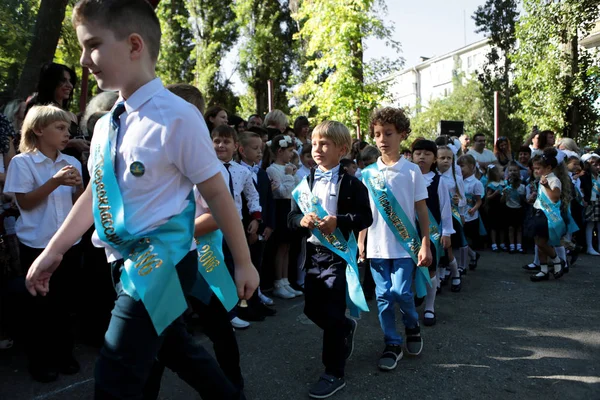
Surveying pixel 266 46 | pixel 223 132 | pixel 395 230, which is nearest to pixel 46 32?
pixel 223 132

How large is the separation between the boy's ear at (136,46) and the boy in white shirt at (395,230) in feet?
8.02

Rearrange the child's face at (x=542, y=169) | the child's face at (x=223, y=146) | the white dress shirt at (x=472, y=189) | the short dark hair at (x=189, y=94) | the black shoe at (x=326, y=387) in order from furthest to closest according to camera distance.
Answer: the white dress shirt at (x=472, y=189), the child's face at (x=542, y=169), the child's face at (x=223, y=146), the black shoe at (x=326, y=387), the short dark hair at (x=189, y=94)

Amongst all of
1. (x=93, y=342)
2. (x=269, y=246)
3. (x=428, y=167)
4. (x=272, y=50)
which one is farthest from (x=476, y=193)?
(x=272, y=50)

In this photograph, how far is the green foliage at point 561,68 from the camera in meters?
13.6

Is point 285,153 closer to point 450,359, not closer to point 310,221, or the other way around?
point 310,221

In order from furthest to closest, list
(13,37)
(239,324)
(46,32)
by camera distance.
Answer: (13,37)
(46,32)
(239,324)

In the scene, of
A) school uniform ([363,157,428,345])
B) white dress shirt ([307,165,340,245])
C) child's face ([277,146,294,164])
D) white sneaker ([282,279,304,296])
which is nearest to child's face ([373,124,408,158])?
school uniform ([363,157,428,345])

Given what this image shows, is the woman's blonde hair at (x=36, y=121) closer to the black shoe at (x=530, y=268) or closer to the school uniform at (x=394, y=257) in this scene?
the school uniform at (x=394, y=257)

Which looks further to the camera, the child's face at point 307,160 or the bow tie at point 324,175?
the child's face at point 307,160

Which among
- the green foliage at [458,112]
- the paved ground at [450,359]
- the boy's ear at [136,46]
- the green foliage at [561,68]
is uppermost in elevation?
the green foliage at [458,112]

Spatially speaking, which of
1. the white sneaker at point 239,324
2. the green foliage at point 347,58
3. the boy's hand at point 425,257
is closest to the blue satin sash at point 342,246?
the boy's hand at point 425,257

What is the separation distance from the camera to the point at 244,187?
16.5 feet

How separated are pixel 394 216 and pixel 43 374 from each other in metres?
2.72

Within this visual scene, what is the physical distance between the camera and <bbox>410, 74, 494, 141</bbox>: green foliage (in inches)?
1507
